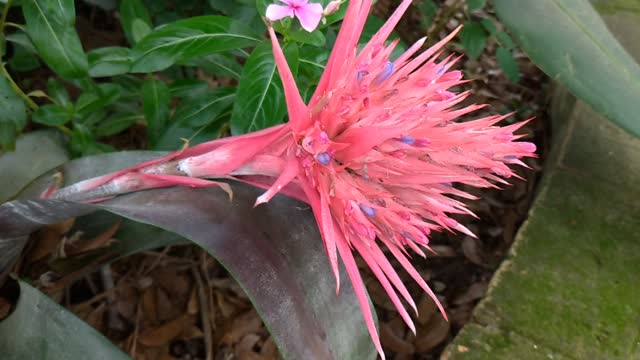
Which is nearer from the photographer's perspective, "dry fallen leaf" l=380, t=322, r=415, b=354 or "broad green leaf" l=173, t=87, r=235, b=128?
"broad green leaf" l=173, t=87, r=235, b=128

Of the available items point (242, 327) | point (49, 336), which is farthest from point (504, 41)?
point (49, 336)

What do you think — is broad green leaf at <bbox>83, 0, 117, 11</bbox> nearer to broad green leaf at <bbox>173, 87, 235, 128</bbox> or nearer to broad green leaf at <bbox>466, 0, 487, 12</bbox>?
broad green leaf at <bbox>173, 87, 235, 128</bbox>

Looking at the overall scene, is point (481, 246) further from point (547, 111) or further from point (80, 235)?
point (80, 235)

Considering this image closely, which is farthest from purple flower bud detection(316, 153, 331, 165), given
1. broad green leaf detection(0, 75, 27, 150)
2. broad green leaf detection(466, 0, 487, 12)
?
broad green leaf detection(466, 0, 487, 12)

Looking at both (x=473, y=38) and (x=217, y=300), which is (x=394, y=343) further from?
(x=473, y=38)

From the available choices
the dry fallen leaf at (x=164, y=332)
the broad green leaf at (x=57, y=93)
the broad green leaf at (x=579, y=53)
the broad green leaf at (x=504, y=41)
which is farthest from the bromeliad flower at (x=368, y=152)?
the broad green leaf at (x=504, y=41)

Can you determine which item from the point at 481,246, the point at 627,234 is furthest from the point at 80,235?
the point at 627,234
